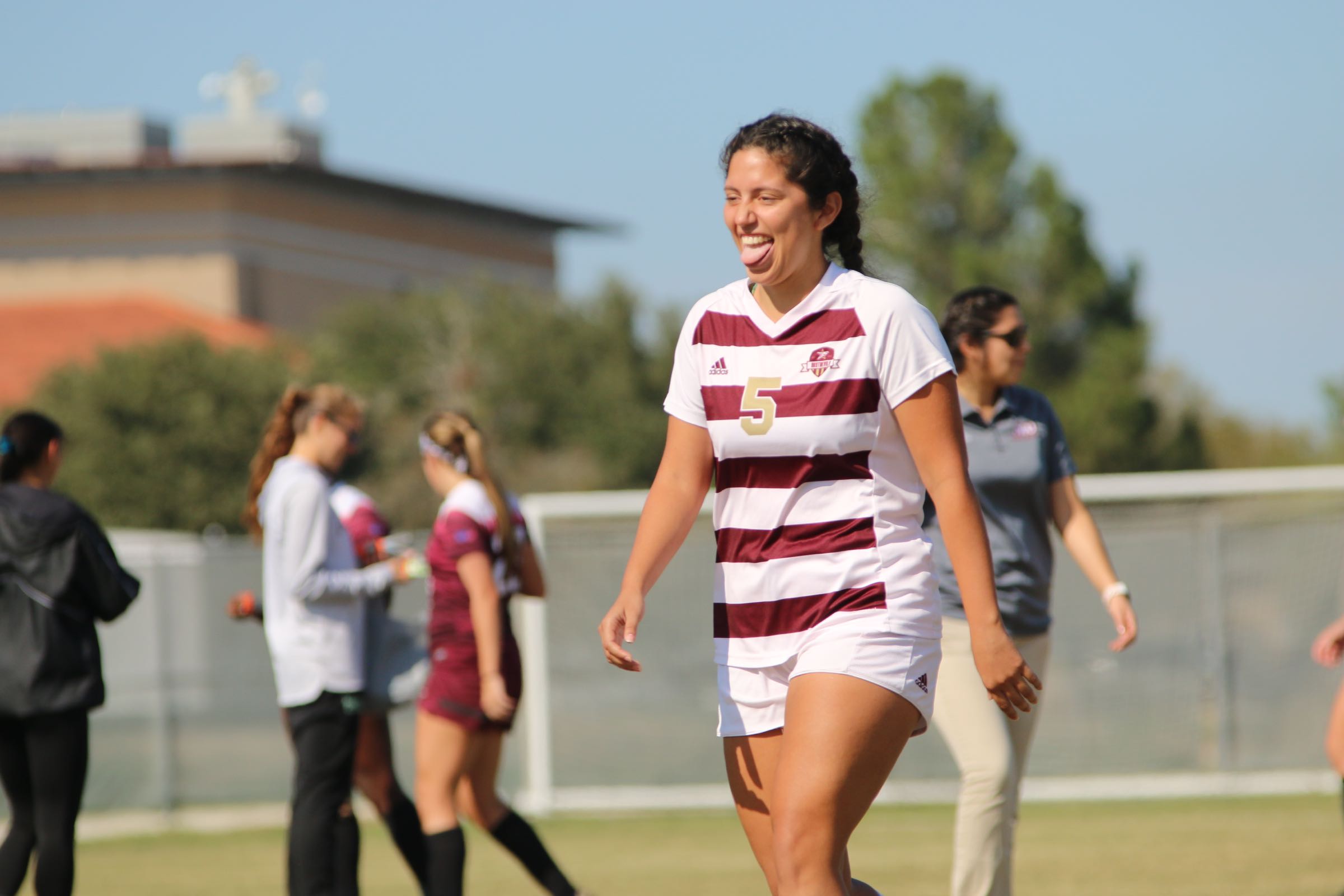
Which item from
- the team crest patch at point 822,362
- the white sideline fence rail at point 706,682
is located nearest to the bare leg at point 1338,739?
the team crest patch at point 822,362

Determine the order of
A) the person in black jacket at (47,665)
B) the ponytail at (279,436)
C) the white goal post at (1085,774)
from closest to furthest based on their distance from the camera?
1. the person in black jacket at (47,665)
2. the ponytail at (279,436)
3. the white goal post at (1085,774)

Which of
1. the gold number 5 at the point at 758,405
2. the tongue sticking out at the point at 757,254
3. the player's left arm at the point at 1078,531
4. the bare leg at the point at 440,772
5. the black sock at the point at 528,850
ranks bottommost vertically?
the black sock at the point at 528,850

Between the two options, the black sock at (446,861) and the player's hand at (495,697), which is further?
the black sock at (446,861)

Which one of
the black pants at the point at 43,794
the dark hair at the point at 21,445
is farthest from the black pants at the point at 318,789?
the dark hair at the point at 21,445

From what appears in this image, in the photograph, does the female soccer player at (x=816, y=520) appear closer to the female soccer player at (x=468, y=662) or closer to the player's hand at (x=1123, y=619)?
the player's hand at (x=1123, y=619)

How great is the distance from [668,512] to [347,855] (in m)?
3.14

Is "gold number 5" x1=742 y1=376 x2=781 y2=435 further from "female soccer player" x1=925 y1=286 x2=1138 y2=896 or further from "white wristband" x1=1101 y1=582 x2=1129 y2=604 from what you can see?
"white wristband" x1=1101 y1=582 x2=1129 y2=604

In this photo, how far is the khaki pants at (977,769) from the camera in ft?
19.2

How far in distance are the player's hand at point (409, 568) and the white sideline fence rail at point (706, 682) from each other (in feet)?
20.0

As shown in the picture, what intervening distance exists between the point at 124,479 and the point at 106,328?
1900 centimetres

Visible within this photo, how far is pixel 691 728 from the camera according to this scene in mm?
13062

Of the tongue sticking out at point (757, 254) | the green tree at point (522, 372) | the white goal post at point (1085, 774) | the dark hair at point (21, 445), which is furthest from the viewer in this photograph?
the green tree at point (522, 372)

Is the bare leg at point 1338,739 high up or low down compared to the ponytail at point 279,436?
down

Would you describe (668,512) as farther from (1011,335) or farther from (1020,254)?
(1020,254)
